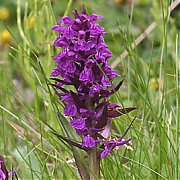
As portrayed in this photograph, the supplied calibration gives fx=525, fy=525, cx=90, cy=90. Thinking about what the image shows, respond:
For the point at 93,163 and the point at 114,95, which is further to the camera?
the point at 114,95

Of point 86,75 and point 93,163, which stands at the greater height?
point 86,75

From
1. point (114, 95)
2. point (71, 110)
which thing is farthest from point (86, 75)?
point (114, 95)

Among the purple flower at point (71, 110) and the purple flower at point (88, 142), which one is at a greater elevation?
the purple flower at point (71, 110)

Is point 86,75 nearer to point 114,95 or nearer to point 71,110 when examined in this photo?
point 71,110

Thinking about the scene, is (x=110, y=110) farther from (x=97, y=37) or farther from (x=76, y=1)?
(x=76, y=1)

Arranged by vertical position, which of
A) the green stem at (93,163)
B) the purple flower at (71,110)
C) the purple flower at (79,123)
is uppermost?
the purple flower at (71,110)

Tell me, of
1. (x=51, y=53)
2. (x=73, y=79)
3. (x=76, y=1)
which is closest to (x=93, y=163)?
(x=73, y=79)
